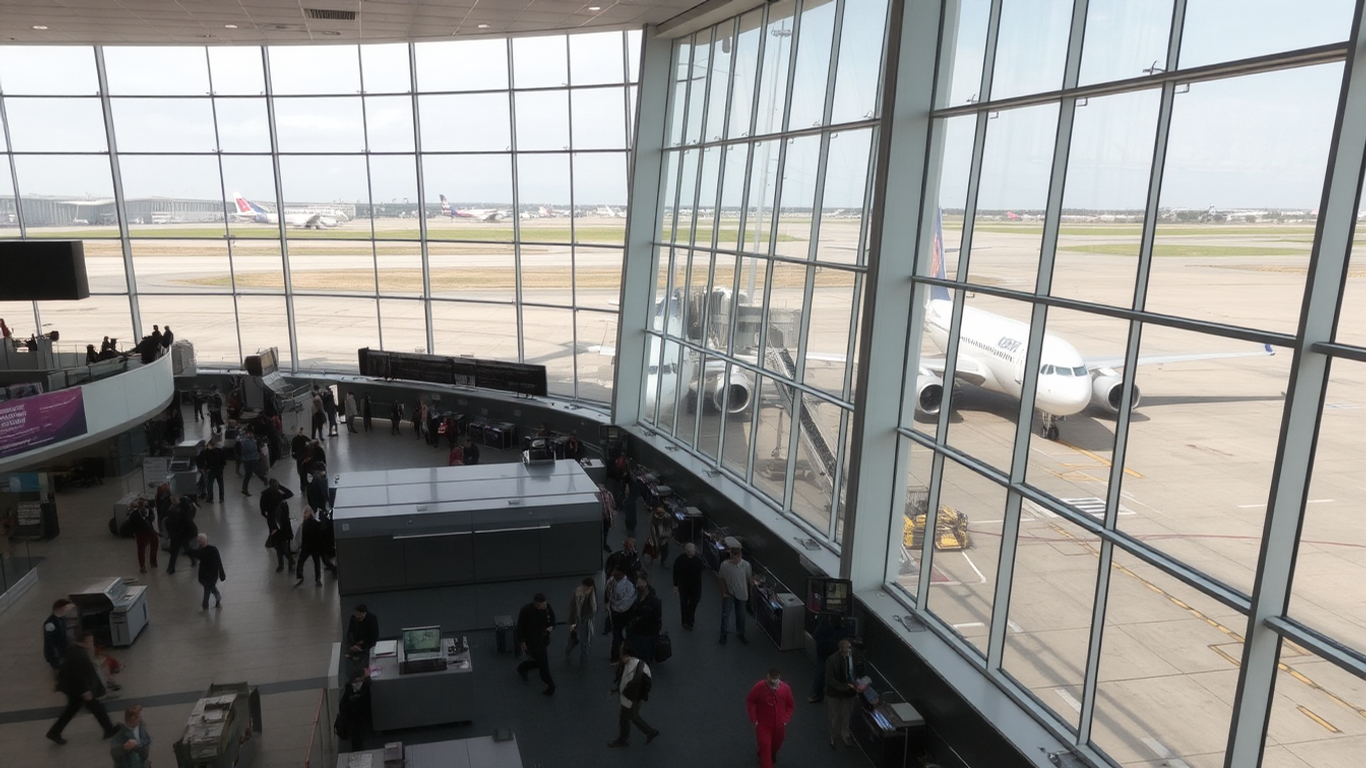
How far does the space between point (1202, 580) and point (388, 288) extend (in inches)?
1717

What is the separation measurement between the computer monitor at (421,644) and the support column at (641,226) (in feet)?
30.6

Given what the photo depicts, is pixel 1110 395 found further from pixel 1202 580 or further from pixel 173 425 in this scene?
pixel 173 425

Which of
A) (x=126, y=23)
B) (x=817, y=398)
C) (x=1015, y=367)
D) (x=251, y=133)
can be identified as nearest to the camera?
(x=1015, y=367)

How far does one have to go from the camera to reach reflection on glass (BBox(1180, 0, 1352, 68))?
549cm

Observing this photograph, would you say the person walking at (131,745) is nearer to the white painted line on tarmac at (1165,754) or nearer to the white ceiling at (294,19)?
the white painted line on tarmac at (1165,754)

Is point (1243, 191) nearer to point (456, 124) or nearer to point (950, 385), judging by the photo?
point (950, 385)

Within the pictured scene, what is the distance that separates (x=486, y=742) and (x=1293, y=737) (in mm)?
5839

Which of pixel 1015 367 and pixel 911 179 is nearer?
pixel 1015 367

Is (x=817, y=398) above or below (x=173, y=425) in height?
above

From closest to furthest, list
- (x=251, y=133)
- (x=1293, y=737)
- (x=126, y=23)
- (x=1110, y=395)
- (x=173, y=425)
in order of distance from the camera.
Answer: (x=1293, y=737) < (x=1110, y=395) < (x=126, y=23) < (x=173, y=425) < (x=251, y=133)

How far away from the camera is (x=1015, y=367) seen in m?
8.71

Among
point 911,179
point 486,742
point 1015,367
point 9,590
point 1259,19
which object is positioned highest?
point 1259,19

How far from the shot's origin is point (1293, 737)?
570 cm

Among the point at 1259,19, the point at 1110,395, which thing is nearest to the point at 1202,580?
the point at 1110,395
